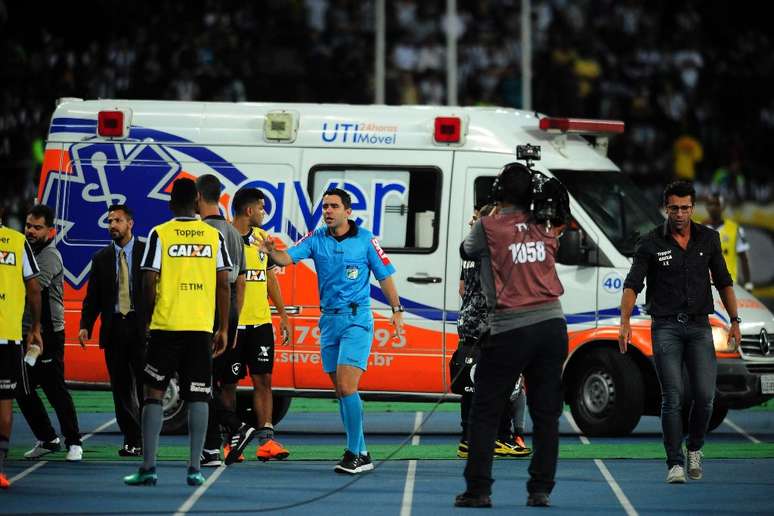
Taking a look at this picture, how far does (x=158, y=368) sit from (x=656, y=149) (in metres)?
18.8

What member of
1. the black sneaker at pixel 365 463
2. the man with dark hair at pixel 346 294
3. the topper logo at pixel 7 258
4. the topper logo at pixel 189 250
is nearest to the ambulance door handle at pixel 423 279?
the man with dark hair at pixel 346 294

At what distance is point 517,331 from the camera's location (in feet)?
33.7

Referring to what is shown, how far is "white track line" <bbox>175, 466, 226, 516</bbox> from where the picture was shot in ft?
33.9

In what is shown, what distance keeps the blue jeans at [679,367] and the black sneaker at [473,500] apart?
173 centimetres

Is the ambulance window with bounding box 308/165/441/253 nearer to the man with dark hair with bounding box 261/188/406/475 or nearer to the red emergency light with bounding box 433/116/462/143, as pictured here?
the red emergency light with bounding box 433/116/462/143

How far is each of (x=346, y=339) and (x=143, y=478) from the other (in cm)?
176

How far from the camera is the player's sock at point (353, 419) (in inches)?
480

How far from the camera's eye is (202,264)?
11.2 meters

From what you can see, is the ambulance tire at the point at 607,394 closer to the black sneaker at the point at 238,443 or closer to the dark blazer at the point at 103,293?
the black sneaker at the point at 238,443

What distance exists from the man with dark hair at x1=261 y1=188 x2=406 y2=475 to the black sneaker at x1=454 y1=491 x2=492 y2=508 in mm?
1900

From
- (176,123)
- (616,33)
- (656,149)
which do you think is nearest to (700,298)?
(176,123)

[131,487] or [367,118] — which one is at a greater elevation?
→ [367,118]

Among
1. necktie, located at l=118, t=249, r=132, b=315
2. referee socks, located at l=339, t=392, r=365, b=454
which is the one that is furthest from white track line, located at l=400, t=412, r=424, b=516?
necktie, located at l=118, t=249, r=132, b=315

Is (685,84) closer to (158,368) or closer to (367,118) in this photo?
(367,118)
